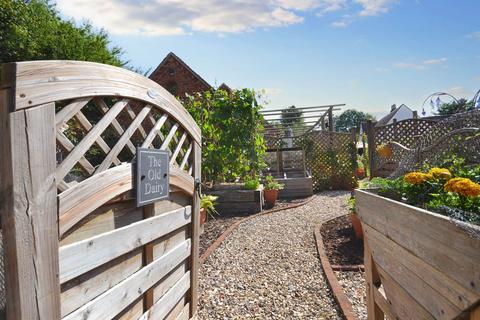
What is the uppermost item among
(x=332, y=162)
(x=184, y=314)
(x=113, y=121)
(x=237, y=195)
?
(x=113, y=121)

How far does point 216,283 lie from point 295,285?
0.88 meters

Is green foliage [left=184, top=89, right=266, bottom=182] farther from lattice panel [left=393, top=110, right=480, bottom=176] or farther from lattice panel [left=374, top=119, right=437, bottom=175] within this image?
lattice panel [left=393, top=110, right=480, bottom=176]

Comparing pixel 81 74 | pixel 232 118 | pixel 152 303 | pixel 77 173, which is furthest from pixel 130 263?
pixel 232 118

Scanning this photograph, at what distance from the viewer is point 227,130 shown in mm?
8438

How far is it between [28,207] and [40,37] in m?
17.1

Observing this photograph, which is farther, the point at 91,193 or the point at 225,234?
the point at 225,234

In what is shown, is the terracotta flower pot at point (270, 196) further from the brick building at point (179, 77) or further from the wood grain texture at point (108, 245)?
the brick building at point (179, 77)

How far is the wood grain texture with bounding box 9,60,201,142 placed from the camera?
1167 mm

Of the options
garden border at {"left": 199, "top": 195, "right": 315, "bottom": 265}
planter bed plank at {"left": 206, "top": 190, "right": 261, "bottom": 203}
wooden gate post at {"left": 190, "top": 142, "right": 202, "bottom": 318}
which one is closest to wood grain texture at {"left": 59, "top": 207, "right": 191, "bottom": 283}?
wooden gate post at {"left": 190, "top": 142, "right": 202, "bottom": 318}

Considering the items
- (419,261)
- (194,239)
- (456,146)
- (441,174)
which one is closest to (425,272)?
(419,261)

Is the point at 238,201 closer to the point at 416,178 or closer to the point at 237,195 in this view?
the point at 237,195

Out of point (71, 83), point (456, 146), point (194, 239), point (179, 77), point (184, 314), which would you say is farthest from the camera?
point (179, 77)

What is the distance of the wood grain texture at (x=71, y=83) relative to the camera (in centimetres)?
117

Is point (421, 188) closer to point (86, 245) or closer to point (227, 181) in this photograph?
point (86, 245)
